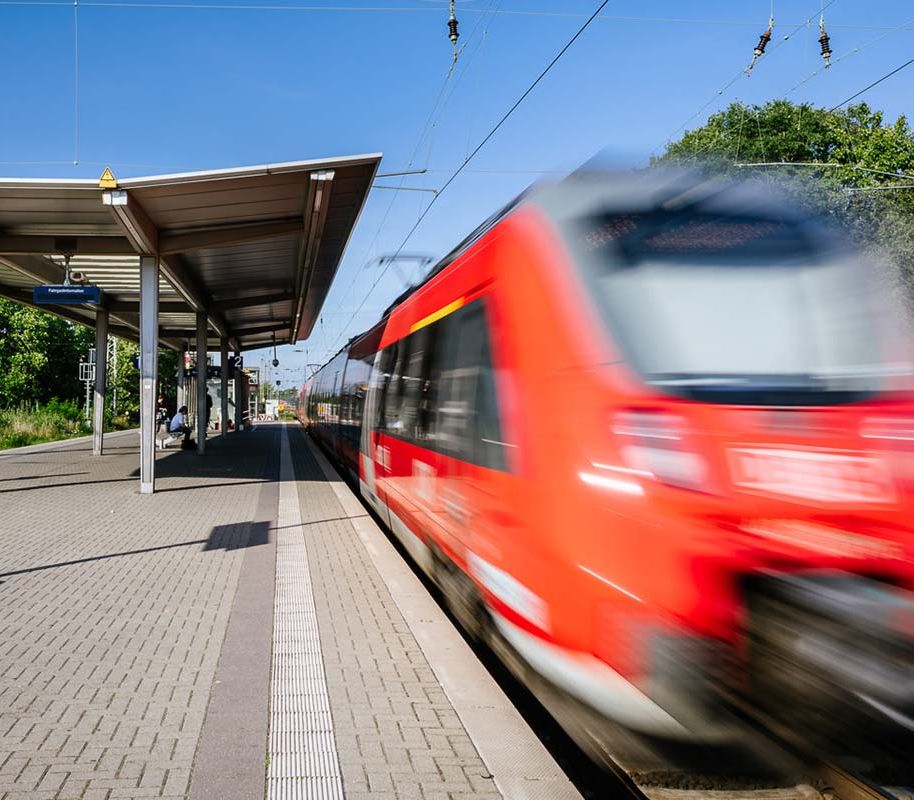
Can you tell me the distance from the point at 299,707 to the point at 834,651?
2717 mm

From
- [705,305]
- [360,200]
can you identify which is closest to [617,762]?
[705,305]

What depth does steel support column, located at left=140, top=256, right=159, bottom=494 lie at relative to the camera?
13539 millimetres

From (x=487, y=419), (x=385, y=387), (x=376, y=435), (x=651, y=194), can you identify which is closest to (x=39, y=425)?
(x=376, y=435)

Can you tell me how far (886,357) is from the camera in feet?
11.7

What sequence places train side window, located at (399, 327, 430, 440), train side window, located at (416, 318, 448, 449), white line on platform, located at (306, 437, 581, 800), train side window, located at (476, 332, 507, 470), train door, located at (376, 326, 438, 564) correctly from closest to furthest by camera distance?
white line on platform, located at (306, 437, 581, 800), train side window, located at (476, 332, 507, 470), train side window, located at (416, 318, 448, 449), train door, located at (376, 326, 438, 564), train side window, located at (399, 327, 430, 440)

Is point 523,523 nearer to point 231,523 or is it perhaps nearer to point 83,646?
point 83,646

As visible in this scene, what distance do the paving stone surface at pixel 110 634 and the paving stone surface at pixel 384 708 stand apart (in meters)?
0.71

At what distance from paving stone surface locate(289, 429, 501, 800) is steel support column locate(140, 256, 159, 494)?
711 cm

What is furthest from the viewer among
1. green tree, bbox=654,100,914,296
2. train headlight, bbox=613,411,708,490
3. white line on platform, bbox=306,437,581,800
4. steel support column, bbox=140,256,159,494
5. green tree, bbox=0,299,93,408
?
green tree, bbox=0,299,93,408

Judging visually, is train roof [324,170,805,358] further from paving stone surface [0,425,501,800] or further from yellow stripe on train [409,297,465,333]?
paving stone surface [0,425,501,800]

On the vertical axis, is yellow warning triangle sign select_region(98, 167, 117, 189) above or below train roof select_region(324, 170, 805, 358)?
above

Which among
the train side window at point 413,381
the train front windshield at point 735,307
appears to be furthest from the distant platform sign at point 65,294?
the train front windshield at point 735,307

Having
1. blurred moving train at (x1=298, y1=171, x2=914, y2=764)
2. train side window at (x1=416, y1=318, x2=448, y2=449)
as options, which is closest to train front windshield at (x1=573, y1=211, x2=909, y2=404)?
blurred moving train at (x1=298, y1=171, x2=914, y2=764)

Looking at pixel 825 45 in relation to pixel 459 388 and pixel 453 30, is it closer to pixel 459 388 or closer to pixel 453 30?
pixel 453 30
